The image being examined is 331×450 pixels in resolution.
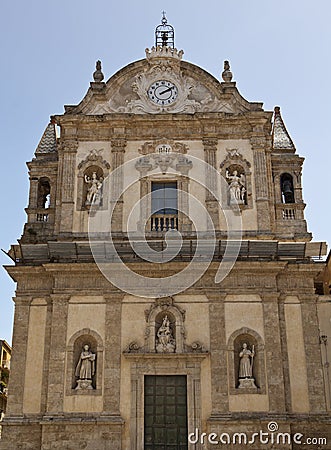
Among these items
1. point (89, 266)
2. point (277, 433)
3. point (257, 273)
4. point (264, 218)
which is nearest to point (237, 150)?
point (264, 218)

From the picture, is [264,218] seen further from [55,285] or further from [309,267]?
[55,285]

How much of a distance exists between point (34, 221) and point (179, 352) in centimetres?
678

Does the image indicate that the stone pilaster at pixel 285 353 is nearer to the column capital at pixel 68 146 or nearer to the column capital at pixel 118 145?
the column capital at pixel 118 145

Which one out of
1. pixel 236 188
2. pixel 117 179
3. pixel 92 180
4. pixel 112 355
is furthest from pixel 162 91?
pixel 112 355

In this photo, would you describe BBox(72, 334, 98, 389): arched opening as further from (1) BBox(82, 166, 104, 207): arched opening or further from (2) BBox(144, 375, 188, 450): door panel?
(1) BBox(82, 166, 104, 207): arched opening

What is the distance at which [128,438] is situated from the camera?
18.6 m

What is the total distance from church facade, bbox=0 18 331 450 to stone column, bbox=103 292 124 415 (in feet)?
0.15

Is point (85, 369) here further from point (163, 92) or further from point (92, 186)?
point (163, 92)

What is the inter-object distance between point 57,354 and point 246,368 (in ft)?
18.7

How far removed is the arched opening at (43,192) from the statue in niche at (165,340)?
6095 mm

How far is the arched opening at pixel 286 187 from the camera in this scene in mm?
22469

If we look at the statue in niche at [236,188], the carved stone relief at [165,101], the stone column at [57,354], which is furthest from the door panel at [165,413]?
the carved stone relief at [165,101]

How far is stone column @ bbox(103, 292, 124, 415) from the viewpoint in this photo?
62.0ft

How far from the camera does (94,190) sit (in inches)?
853
